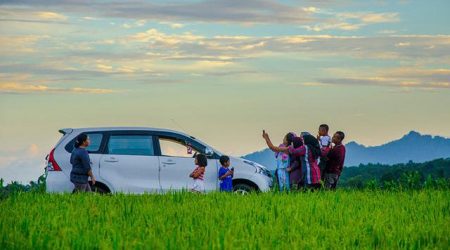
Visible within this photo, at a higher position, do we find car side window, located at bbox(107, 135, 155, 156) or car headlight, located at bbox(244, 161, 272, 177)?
car side window, located at bbox(107, 135, 155, 156)

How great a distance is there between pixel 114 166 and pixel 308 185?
4.42 m

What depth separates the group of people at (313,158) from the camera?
19.3m

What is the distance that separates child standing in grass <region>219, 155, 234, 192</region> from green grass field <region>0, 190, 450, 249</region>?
4.98ft

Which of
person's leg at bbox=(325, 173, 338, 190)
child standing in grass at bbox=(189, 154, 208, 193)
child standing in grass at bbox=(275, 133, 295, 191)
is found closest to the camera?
person's leg at bbox=(325, 173, 338, 190)

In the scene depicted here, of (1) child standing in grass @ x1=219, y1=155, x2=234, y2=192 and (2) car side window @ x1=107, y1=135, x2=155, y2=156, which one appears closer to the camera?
(1) child standing in grass @ x1=219, y1=155, x2=234, y2=192

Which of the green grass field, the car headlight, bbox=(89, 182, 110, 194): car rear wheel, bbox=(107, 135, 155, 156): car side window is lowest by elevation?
the green grass field

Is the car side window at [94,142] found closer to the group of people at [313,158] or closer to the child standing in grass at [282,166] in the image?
the group of people at [313,158]

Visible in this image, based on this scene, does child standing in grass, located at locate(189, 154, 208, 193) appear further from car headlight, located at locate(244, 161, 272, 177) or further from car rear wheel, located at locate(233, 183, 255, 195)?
car headlight, located at locate(244, 161, 272, 177)

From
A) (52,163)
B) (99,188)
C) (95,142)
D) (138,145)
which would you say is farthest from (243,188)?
(52,163)

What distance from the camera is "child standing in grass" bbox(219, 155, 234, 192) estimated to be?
66.2 ft

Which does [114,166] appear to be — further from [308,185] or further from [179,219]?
[179,219]

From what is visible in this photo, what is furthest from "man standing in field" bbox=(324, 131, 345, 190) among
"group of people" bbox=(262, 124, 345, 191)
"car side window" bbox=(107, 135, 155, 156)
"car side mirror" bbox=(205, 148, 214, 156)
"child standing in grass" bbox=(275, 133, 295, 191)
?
"car side window" bbox=(107, 135, 155, 156)

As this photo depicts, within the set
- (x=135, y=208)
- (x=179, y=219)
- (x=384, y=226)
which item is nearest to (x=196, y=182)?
(x=135, y=208)

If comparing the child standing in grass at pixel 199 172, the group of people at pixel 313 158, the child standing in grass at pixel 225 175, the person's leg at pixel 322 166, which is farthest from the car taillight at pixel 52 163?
the person's leg at pixel 322 166
